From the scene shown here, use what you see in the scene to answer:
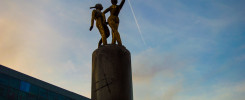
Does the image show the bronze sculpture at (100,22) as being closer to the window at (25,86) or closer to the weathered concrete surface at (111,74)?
the weathered concrete surface at (111,74)

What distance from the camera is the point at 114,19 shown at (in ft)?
33.4

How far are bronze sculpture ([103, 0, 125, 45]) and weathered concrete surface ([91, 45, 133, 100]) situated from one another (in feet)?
2.29

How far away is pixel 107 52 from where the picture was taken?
29.3ft

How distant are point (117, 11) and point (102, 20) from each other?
631mm

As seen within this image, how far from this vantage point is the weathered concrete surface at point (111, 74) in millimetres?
8422

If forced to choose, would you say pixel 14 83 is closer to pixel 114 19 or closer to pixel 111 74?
pixel 114 19

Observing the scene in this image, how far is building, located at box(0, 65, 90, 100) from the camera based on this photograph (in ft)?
129

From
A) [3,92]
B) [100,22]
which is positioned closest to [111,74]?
[100,22]

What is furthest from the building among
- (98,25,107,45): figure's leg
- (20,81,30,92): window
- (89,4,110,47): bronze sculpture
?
(98,25,107,45): figure's leg

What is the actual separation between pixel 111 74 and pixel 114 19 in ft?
7.93

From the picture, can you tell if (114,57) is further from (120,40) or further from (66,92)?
(66,92)

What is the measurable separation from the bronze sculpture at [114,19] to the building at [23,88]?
3328cm

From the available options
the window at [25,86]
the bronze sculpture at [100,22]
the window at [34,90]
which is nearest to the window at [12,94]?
the window at [25,86]

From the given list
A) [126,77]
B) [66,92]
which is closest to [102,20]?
[126,77]
